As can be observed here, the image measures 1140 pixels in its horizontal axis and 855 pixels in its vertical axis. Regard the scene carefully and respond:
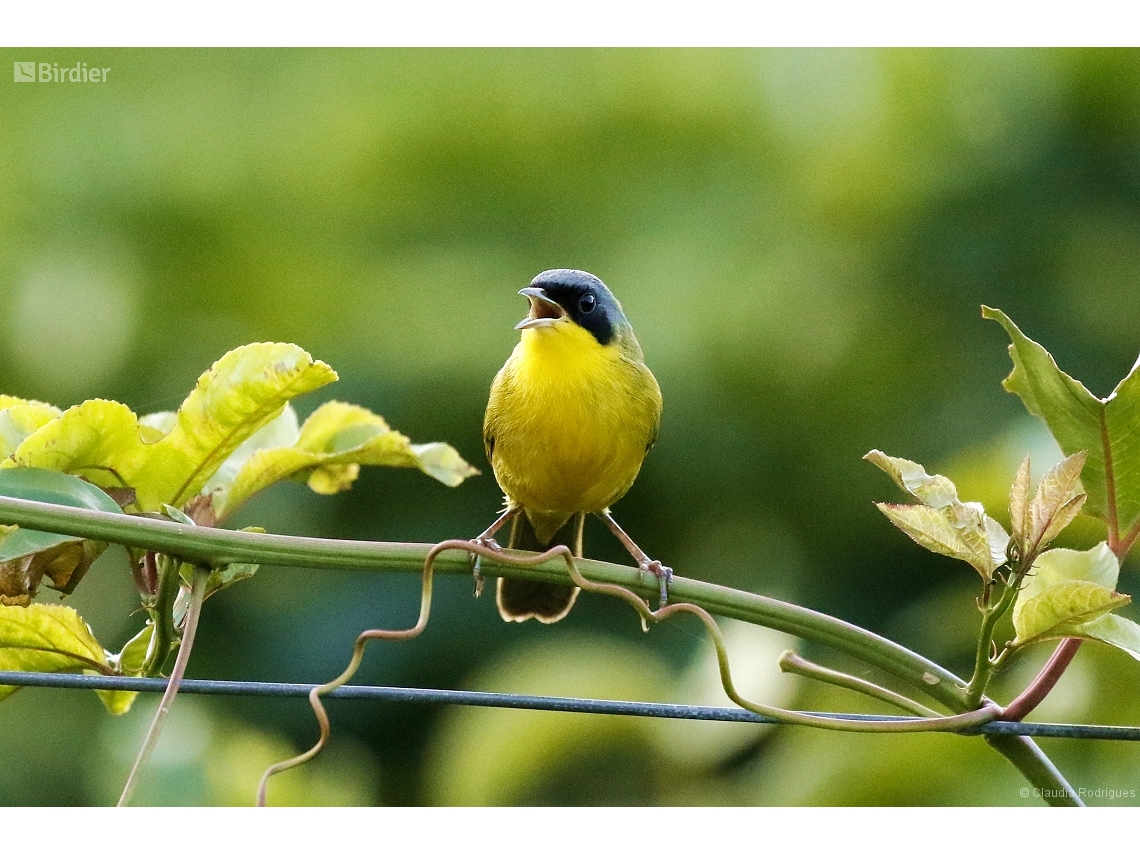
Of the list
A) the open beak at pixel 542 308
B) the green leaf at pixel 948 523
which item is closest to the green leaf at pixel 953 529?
the green leaf at pixel 948 523

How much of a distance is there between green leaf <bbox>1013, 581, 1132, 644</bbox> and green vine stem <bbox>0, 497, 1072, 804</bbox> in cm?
9

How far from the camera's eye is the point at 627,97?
3570 mm

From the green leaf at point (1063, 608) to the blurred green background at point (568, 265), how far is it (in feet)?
4.76

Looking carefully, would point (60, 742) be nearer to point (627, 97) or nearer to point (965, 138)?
point (627, 97)

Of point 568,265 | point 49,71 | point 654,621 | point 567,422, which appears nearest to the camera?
point 654,621

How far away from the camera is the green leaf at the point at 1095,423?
1318 millimetres

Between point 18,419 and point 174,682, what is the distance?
13.4 inches

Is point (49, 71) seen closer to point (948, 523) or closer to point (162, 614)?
point (162, 614)

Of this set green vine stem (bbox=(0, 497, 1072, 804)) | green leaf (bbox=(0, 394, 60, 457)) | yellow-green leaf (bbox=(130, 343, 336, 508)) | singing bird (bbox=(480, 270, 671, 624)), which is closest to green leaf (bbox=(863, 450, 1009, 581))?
green vine stem (bbox=(0, 497, 1072, 804))

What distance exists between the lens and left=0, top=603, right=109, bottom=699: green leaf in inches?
53.2

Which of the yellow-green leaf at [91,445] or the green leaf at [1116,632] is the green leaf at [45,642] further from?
the green leaf at [1116,632]

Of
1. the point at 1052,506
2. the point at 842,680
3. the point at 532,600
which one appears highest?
the point at 1052,506

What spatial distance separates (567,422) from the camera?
7.43ft

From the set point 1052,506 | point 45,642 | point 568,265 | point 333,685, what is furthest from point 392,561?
point 568,265
